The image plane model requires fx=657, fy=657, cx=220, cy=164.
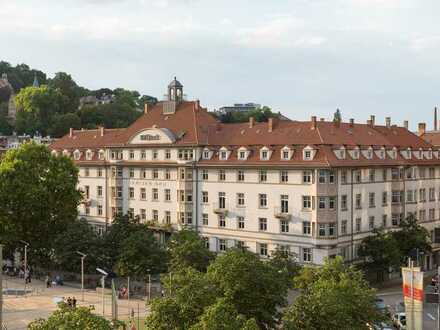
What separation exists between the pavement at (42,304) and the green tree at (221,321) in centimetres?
2355

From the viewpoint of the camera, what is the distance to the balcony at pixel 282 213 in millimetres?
68500

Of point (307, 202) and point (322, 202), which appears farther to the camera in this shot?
point (307, 202)

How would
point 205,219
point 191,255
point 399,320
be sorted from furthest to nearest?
point 205,219 < point 191,255 < point 399,320

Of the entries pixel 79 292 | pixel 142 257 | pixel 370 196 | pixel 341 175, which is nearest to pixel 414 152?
pixel 370 196

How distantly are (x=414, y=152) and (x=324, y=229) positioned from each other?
21.4 metres

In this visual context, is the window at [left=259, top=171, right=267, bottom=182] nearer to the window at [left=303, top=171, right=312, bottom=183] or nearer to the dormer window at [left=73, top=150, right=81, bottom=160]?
the window at [left=303, top=171, right=312, bottom=183]

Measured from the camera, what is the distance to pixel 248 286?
37.3 meters

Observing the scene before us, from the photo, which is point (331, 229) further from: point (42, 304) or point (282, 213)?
point (42, 304)

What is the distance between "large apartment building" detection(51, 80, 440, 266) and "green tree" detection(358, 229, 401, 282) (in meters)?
1.41

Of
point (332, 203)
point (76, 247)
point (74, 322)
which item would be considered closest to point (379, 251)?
point (332, 203)

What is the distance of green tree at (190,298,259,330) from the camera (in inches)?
1123

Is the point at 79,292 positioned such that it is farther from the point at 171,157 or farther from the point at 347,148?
the point at 347,148

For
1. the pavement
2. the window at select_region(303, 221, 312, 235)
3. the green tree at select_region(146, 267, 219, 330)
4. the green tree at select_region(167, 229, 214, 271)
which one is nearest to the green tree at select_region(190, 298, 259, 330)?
the green tree at select_region(146, 267, 219, 330)

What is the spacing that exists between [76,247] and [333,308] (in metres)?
40.7
